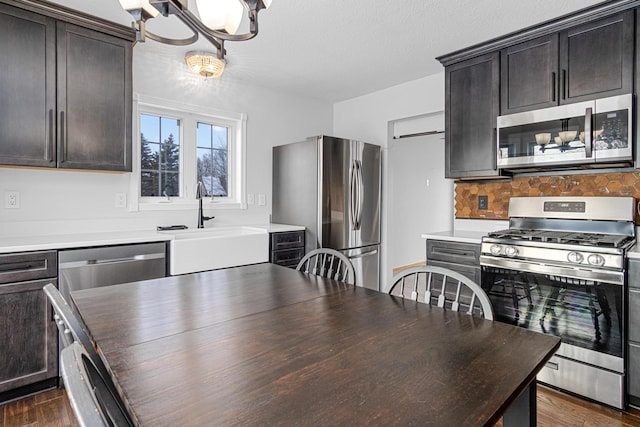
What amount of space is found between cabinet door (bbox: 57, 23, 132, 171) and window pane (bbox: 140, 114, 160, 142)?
1.71ft

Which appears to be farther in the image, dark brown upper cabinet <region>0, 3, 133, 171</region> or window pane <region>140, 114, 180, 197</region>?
window pane <region>140, 114, 180, 197</region>

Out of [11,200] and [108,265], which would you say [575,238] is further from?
[11,200]

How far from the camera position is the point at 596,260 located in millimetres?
2051

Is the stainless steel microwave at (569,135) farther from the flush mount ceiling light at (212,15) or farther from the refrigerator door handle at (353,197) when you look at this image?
the flush mount ceiling light at (212,15)

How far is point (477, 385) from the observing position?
0.80 metres

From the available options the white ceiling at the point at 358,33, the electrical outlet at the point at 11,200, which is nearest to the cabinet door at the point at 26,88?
the white ceiling at the point at 358,33

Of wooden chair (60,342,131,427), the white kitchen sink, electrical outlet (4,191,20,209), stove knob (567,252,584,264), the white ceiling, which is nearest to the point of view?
wooden chair (60,342,131,427)

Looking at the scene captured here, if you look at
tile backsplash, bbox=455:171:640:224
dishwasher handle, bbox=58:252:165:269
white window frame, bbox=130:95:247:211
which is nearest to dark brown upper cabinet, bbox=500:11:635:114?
tile backsplash, bbox=455:171:640:224

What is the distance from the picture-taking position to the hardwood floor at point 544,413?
1899 millimetres

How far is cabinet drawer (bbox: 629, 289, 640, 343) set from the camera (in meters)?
1.98

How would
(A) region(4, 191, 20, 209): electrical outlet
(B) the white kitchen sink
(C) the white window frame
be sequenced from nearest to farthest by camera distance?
(A) region(4, 191, 20, 209): electrical outlet < (B) the white kitchen sink < (C) the white window frame

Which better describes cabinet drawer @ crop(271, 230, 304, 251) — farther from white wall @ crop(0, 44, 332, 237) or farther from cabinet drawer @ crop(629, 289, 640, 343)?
cabinet drawer @ crop(629, 289, 640, 343)

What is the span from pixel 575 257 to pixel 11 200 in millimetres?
3678

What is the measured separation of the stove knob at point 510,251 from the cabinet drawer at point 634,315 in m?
0.60
